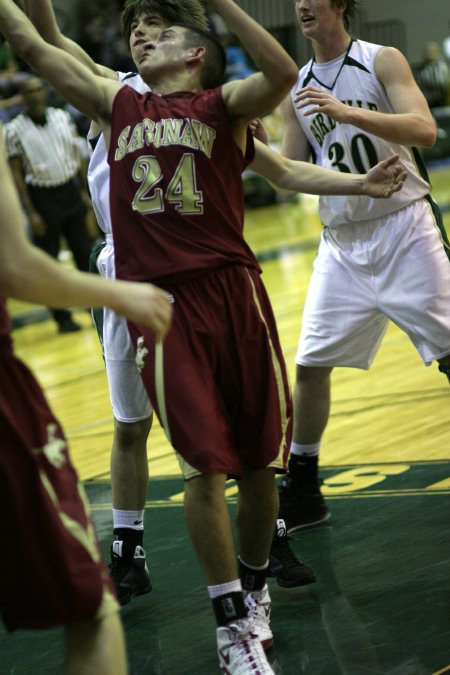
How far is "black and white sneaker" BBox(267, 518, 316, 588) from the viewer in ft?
13.1

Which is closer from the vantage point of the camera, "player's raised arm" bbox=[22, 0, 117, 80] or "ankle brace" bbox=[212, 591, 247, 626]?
"ankle brace" bbox=[212, 591, 247, 626]

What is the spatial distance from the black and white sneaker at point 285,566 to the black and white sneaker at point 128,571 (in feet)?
1.48

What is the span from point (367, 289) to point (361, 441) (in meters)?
1.61

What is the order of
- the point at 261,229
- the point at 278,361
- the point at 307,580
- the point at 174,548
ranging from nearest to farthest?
the point at 278,361 → the point at 307,580 → the point at 174,548 → the point at 261,229

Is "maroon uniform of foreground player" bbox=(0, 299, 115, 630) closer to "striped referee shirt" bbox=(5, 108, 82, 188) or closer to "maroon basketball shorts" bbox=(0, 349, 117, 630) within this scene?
"maroon basketball shorts" bbox=(0, 349, 117, 630)

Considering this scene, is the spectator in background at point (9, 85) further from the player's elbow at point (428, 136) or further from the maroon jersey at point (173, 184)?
the maroon jersey at point (173, 184)

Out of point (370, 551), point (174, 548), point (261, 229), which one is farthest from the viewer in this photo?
point (261, 229)

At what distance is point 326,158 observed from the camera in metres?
4.46

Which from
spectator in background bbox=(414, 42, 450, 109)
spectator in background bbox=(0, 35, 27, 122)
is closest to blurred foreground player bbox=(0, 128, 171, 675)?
spectator in background bbox=(0, 35, 27, 122)

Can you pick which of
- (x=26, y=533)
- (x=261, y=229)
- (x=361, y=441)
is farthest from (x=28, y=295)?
(x=261, y=229)

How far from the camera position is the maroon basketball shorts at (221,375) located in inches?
125

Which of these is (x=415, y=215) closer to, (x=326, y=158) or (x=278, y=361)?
(x=326, y=158)

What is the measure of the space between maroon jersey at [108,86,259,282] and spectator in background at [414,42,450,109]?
65.1 feet

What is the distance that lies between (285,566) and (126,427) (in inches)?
29.0
